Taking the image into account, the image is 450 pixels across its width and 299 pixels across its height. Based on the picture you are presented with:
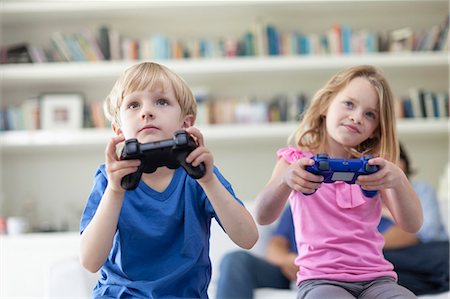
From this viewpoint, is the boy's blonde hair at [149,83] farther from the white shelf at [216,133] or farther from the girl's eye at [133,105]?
the white shelf at [216,133]

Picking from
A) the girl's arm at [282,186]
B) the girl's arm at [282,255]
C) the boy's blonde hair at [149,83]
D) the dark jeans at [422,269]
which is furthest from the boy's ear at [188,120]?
the dark jeans at [422,269]

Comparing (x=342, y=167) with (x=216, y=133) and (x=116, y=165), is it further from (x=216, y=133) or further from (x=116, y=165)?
(x=216, y=133)

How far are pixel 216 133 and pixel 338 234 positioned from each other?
229 cm

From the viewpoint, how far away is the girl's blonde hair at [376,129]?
4.93 feet

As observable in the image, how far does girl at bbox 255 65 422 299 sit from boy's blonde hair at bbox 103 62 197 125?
0.25 metres

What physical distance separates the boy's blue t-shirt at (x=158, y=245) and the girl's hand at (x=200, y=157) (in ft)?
0.46

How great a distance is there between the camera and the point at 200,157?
115cm

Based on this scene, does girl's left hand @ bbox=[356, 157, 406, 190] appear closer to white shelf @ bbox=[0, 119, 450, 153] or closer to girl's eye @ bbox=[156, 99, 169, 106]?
girl's eye @ bbox=[156, 99, 169, 106]

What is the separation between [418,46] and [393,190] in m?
2.68

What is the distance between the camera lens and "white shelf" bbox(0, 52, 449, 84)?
3742 millimetres

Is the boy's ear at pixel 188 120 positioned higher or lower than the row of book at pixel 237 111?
higher

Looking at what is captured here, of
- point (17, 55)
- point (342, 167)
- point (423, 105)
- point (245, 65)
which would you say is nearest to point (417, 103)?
point (423, 105)

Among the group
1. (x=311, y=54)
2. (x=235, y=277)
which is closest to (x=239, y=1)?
(x=311, y=54)

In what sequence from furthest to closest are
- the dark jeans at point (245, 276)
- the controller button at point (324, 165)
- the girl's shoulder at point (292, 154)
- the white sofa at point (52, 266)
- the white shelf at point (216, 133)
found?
the white shelf at point (216, 133)
the dark jeans at point (245, 276)
the white sofa at point (52, 266)
the girl's shoulder at point (292, 154)
the controller button at point (324, 165)
